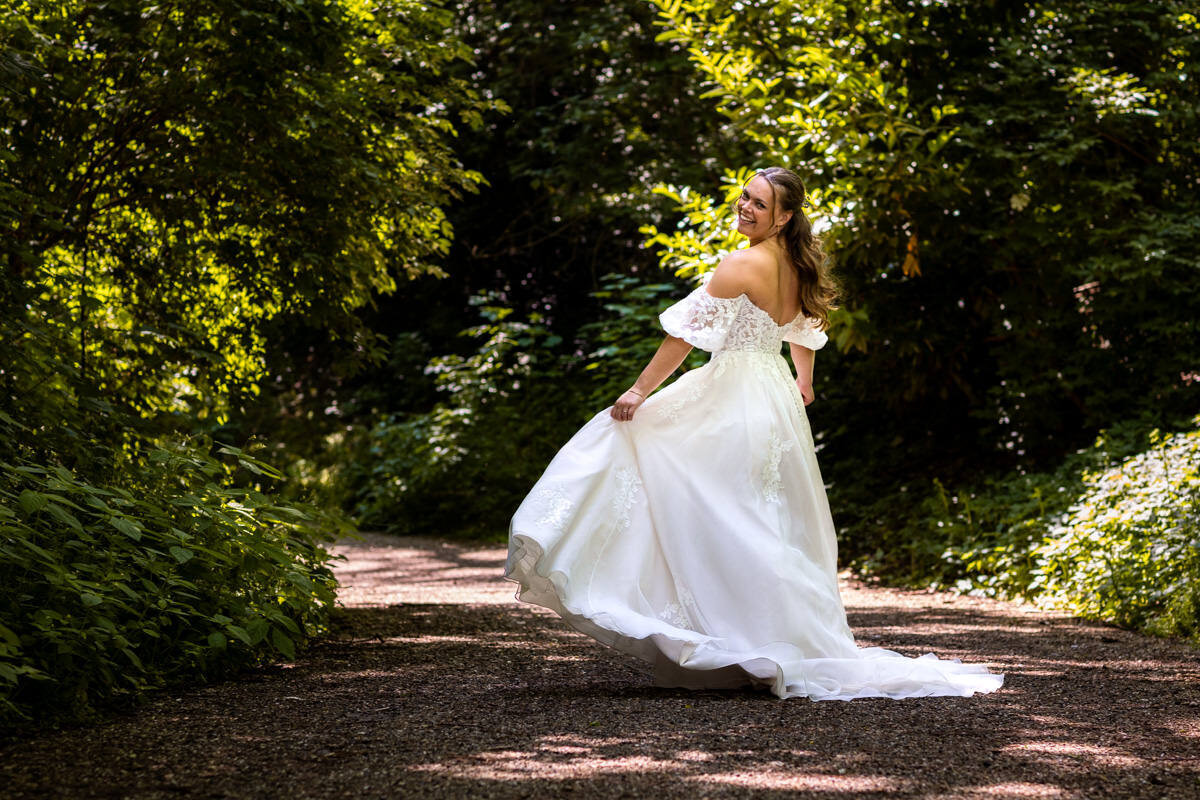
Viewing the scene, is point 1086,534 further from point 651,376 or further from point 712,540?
point 651,376

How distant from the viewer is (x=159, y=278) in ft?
22.1

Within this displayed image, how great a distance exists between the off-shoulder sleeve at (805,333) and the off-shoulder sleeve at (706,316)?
1.16ft

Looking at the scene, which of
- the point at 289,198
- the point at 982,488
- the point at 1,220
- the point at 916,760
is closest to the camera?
the point at 916,760

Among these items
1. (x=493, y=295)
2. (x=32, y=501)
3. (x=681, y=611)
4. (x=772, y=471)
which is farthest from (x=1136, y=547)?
(x=493, y=295)

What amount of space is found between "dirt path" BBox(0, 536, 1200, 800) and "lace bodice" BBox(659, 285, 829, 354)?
4.46 feet

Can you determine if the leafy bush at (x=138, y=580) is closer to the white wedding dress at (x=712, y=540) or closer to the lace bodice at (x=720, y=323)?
the white wedding dress at (x=712, y=540)

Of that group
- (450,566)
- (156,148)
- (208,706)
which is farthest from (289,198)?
(450,566)

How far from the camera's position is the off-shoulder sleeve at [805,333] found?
513 cm

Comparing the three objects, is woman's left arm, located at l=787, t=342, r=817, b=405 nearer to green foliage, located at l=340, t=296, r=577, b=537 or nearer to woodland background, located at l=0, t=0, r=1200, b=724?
woodland background, located at l=0, t=0, r=1200, b=724

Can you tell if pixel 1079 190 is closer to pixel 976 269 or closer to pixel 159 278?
pixel 976 269

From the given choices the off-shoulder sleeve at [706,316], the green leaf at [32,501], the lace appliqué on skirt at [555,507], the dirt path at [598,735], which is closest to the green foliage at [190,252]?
the green leaf at [32,501]

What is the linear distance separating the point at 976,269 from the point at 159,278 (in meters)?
6.23

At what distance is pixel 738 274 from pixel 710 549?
1.08 metres

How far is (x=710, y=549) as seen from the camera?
4664mm
